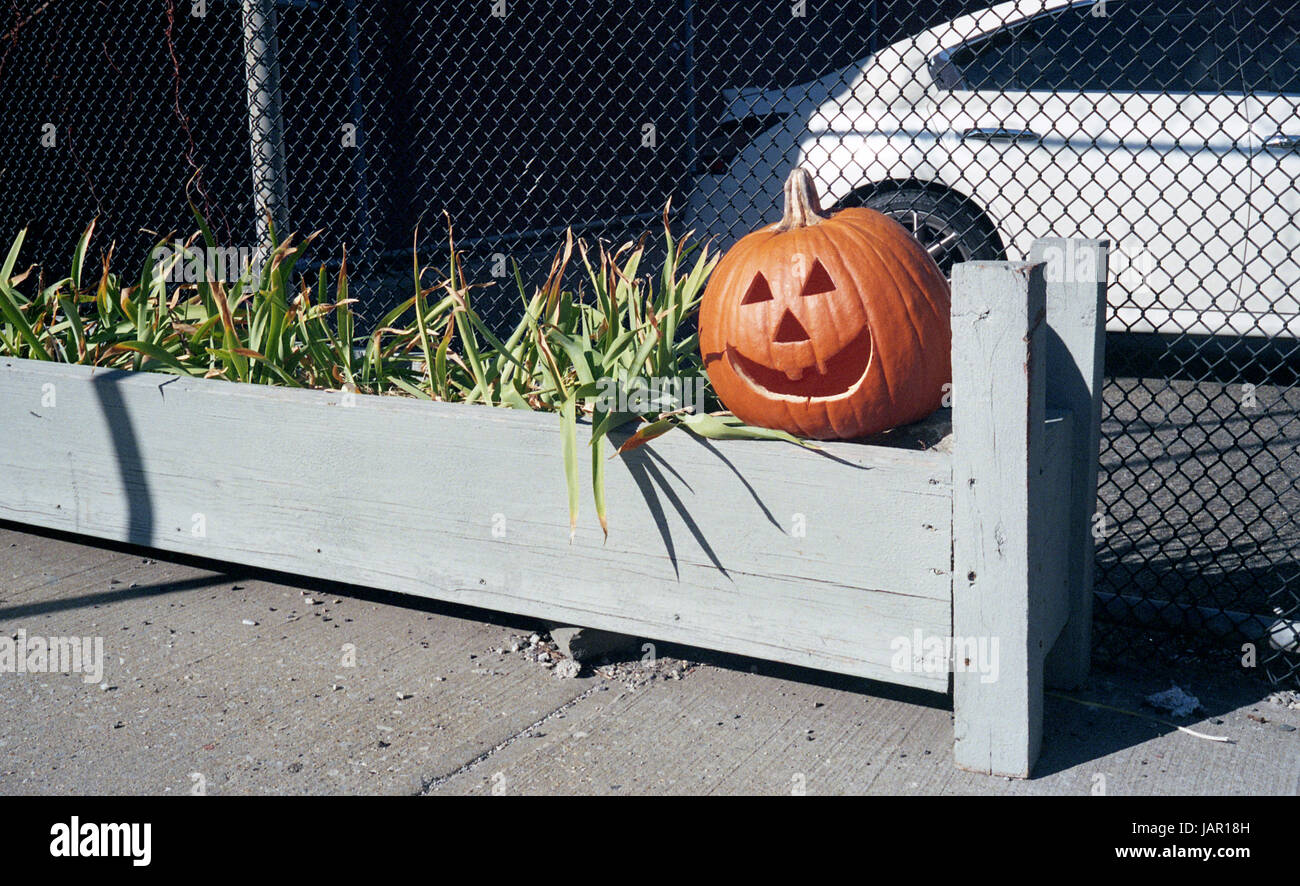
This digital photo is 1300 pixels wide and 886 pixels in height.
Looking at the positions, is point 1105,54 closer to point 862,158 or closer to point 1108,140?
point 1108,140

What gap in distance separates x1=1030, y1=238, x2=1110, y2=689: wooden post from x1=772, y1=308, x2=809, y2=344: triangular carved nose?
510 mm

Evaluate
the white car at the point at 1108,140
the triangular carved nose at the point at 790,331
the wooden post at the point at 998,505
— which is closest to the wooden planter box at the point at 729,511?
the wooden post at the point at 998,505

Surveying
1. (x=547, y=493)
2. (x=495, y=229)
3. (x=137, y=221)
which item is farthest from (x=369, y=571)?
(x=495, y=229)

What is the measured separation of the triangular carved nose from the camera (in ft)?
7.61

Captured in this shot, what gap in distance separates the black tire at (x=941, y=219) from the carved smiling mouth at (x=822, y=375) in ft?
8.89

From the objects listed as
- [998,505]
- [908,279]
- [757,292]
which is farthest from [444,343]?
[998,505]

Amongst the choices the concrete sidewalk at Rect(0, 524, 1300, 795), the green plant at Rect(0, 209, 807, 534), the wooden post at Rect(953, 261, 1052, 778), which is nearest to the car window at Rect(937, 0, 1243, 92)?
the green plant at Rect(0, 209, 807, 534)

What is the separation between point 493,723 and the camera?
2490 mm

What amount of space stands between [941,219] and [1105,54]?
0.92 m

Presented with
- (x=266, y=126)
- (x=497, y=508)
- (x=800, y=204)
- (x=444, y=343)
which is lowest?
(x=497, y=508)

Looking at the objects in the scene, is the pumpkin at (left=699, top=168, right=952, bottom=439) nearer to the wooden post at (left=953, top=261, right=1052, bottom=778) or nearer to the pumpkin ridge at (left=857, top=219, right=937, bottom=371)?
the pumpkin ridge at (left=857, top=219, right=937, bottom=371)

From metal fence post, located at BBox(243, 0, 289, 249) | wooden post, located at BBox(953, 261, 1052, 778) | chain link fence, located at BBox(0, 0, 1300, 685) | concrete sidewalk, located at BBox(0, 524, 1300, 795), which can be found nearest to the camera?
wooden post, located at BBox(953, 261, 1052, 778)

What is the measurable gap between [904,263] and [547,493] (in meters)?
0.95

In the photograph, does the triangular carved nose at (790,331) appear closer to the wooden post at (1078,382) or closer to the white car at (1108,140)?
the wooden post at (1078,382)
